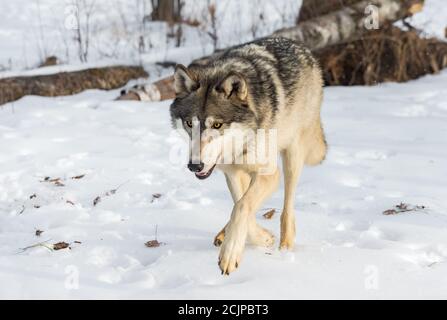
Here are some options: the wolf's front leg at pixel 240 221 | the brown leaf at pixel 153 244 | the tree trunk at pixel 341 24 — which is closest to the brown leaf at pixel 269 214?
the wolf's front leg at pixel 240 221

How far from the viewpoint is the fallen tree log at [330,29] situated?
8930mm

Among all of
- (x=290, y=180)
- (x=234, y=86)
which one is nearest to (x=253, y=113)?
(x=234, y=86)

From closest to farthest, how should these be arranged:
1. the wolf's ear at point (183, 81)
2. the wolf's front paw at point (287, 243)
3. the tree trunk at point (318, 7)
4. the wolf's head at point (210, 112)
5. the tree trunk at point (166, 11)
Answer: the wolf's head at point (210, 112) → the wolf's ear at point (183, 81) → the wolf's front paw at point (287, 243) → the tree trunk at point (318, 7) → the tree trunk at point (166, 11)

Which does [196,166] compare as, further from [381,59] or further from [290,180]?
[381,59]

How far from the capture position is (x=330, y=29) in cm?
906

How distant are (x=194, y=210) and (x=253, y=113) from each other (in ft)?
4.82

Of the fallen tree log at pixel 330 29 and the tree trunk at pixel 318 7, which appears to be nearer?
the fallen tree log at pixel 330 29

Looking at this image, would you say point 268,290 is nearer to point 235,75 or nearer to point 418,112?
point 235,75

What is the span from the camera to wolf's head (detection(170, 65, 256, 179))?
3.57 m

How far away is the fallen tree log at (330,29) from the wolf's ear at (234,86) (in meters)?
5.29

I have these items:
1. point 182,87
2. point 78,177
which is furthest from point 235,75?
point 78,177

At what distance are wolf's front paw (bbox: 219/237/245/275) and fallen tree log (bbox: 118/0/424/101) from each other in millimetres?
5666

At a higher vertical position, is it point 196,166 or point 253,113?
point 253,113

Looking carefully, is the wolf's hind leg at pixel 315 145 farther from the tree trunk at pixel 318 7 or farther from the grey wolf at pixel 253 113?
the tree trunk at pixel 318 7
